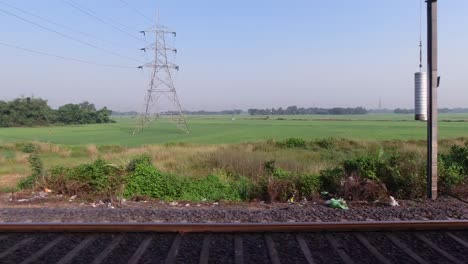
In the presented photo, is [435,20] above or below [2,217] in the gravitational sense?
above

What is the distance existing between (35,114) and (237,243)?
291 ft

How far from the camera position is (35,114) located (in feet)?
277

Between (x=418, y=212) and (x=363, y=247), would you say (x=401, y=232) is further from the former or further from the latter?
(x=418, y=212)

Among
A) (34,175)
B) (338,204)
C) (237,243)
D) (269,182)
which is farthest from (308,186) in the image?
(34,175)

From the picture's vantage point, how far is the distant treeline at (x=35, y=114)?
81750mm

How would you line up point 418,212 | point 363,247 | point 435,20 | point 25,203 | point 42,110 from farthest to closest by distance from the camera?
point 42,110, point 25,203, point 435,20, point 418,212, point 363,247

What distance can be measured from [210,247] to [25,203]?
22.8 feet

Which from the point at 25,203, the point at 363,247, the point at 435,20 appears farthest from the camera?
the point at 25,203

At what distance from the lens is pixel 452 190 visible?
10.4 meters

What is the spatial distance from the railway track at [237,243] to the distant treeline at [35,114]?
85.7 m

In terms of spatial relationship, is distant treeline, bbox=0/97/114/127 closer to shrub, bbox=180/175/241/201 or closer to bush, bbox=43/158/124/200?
bush, bbox=43/158/124/200

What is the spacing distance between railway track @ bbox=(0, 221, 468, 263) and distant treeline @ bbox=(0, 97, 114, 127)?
3373 inches

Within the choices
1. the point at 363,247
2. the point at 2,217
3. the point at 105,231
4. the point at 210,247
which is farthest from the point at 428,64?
the point at 2,217

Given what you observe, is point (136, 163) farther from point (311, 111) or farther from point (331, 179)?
point (311, 111)
